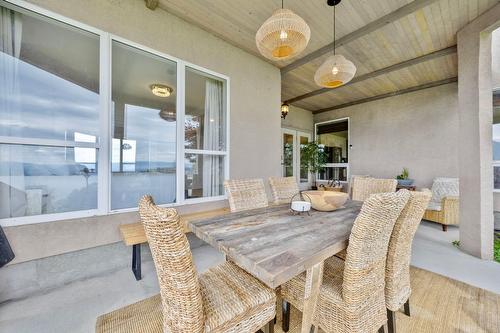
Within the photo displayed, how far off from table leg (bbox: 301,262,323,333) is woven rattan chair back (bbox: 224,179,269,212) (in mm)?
1005

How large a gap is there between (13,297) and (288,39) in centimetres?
338

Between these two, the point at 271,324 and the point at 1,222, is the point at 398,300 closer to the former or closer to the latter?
the point at 271,324

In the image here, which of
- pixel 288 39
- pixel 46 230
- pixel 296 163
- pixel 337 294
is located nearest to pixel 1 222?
Result: pixel 46 230

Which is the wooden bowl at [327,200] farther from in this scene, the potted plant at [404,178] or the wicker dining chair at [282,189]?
the potted plant at [404,178]

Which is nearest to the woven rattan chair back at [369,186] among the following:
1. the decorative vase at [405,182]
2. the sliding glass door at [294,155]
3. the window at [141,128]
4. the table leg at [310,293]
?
the table leg at [310,293]

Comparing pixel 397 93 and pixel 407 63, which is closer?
pixel 407 63

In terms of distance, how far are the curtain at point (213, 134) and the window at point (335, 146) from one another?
4.53m

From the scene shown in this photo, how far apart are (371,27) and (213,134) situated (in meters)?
2.75

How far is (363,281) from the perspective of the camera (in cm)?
113

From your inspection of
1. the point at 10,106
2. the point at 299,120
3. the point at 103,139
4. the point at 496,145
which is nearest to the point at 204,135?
the point at 103,139

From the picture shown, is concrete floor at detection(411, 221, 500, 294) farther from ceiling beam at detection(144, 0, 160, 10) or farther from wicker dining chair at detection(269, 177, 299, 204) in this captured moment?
ceiling beam at detection(144, 0, 160, 10)

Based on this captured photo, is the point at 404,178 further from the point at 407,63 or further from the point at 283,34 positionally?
the point at 283,34

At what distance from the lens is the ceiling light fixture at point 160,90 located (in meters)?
2.89

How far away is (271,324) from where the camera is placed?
121 cm
